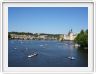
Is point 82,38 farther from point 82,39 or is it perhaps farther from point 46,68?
point 46,68

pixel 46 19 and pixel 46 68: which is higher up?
pixel 46 19

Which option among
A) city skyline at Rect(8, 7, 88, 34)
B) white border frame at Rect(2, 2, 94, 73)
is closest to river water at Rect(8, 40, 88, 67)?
white border frame at Rect(2, 2, 94, 73)

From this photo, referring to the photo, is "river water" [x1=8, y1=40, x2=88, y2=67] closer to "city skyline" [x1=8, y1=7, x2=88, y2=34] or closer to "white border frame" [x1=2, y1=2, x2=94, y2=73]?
"white border frame" [x1=2, y1=2, x2=94, y2=73]

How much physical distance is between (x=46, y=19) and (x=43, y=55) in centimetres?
38

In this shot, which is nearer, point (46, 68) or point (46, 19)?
point (46, 68)

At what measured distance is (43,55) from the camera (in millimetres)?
2822

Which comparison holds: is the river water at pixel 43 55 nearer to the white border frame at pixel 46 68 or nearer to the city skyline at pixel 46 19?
the white border frame at pixel 46 68

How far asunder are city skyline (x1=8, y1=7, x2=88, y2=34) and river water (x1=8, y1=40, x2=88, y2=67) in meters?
0.15

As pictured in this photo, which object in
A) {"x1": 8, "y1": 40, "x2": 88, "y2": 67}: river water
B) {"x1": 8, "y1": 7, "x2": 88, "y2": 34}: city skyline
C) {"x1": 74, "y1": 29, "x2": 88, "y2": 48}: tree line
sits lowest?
{"x1": 8, "y1": 40, "x2": 88, "y2": 67}: river water

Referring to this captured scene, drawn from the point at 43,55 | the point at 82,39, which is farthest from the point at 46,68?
the point at 82,39

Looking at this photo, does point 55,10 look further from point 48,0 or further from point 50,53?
point 50,53

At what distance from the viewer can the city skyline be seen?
282 cm

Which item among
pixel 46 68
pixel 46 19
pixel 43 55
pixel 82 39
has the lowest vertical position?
pixel 46 68

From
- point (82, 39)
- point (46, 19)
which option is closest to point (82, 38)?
point (82, 39)
